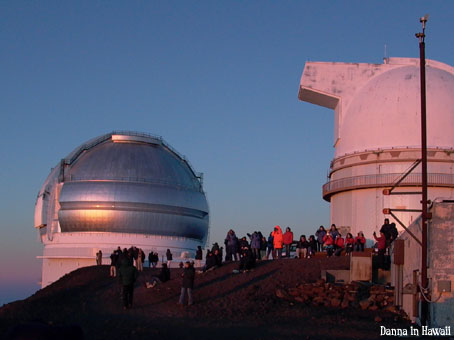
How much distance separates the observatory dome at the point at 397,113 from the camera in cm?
3678

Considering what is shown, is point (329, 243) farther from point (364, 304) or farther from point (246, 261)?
point (364, 304)

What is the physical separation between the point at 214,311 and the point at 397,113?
21587 mm

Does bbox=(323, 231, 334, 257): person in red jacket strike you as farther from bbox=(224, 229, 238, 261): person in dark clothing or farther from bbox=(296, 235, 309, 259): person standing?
bbox=(224, 229, 238, 261): person in dark clothing

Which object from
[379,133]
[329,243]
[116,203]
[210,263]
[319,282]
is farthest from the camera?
[116,203]

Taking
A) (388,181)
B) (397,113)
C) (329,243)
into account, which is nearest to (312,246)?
(329,243)

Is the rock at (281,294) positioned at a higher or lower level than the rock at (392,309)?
higher

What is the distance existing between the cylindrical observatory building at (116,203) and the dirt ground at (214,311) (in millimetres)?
20360

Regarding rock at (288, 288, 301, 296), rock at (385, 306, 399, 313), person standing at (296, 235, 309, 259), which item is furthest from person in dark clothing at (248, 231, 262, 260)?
rock at (385, 306, 399, 313)

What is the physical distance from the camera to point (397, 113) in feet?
122

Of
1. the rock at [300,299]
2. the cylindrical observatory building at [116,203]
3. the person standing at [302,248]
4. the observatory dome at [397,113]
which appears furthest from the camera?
the cylindrical observatory building at [116,203]

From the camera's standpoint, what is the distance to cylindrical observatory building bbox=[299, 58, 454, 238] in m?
36.4

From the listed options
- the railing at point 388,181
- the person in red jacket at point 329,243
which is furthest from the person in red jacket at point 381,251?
the railing at point 388,181

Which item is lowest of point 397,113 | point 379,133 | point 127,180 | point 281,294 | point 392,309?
point 392,309

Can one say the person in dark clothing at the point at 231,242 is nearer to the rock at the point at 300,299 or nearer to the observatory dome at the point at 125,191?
the rock at the point at 300,299
